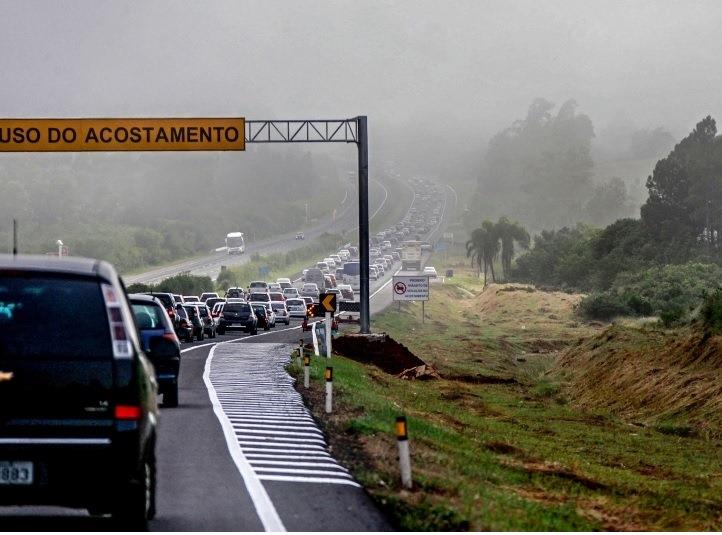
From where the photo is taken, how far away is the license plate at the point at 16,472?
382 inches

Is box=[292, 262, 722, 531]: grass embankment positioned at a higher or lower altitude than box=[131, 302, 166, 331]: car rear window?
lower

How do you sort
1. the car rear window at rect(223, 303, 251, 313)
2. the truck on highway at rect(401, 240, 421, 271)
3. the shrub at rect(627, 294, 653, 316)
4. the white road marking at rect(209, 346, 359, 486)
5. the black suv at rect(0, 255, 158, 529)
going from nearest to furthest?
the black suv at rect(0, 255, 158, 529), the white road marking at rect(209, 346, 359, 486), the car rear window at rect(223, 303, 251, 313), the shrub at rect(627, 294, 653, 316), the truck on highway at rect(401, 240, 421, 271)

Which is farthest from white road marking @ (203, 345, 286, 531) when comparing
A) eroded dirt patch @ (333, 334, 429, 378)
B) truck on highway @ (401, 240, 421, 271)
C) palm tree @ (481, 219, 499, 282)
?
palm tree @ (481, 219, 499, 282)

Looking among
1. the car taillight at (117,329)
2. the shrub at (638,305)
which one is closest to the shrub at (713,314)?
the car taillight at (117,329)

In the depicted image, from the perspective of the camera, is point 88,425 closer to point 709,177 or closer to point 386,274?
point 709,177

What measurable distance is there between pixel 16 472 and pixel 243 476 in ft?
17.9

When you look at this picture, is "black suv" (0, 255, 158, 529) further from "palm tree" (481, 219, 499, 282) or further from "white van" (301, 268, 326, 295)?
"palm tree" (481, 219, 499, 282)

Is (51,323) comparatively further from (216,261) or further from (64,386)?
(216,261)

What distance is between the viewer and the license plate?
970 centimetres

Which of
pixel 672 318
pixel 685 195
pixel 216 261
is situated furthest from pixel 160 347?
pixel 216 261

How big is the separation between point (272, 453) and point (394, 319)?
250ft

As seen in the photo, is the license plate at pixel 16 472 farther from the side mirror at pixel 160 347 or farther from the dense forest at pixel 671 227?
the dense forest at pixel 671 227

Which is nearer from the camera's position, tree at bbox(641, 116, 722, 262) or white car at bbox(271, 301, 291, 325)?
white car at bbox(271, 301, 291, 325)

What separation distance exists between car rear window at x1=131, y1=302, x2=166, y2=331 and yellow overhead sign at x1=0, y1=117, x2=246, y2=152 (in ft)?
81.4
